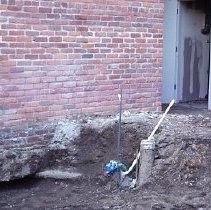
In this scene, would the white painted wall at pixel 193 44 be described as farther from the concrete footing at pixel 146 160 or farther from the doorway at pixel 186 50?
the concrete footing at pixel 146 160

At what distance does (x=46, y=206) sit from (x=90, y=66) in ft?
8.08

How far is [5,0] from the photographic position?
6531mm

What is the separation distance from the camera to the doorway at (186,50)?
33.2 ft

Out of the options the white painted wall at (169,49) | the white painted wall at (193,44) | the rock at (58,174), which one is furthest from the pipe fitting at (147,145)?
the white painted wall at (193,44)

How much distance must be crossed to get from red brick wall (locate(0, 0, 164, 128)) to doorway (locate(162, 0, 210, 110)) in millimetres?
1853

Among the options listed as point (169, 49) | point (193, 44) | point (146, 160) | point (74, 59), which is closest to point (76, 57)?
point (74, 59)

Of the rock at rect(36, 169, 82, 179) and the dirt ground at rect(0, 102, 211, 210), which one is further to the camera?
the rock at rect(36, 169, 82, 179)

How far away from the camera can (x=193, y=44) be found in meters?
10.5

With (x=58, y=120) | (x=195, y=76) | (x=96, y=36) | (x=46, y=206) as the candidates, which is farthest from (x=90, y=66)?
(x=195, y=76)

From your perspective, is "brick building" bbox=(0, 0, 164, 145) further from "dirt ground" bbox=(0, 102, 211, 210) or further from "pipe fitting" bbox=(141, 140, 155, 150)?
"pipe fitting" bbox=(141, 140, 155, 150)

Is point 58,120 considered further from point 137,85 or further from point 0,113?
point 137,85

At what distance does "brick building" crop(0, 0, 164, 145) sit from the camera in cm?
671

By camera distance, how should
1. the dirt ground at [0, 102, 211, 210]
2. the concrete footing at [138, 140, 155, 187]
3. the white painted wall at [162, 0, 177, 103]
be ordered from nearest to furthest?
the dirt ground at [0, 102, 211, 210] → the concrete footing at [138, 140, 155, 187] → the white painted wall at [162, 0, 177, 103]

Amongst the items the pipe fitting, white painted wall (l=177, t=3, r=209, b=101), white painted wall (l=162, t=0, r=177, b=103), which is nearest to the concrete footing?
the pipe fitting
